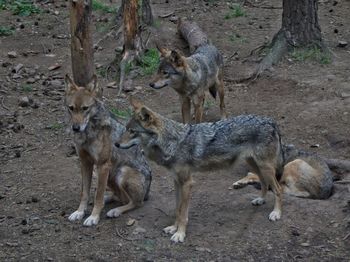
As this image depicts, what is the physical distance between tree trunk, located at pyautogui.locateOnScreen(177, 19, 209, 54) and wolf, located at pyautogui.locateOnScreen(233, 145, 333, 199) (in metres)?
4.97

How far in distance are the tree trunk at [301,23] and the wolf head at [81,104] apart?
22.7ft

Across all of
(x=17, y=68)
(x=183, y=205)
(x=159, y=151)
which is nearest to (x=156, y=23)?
(x=17, y=68)

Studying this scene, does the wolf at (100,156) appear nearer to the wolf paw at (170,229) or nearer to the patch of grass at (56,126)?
the wolf paw at (170,229)

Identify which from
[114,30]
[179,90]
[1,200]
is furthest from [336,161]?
[114,30]

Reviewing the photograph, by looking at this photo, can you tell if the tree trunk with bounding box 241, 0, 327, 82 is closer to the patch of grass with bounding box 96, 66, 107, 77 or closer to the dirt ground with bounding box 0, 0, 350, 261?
the dirt ground with bounding box 0, 0, 350, 261

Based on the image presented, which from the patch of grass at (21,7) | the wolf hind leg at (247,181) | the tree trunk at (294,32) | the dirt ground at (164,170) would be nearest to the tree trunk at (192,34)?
the dirt ground at (164,170)

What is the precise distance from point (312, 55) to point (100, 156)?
285 inches

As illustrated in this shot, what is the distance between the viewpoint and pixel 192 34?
46.6 feet

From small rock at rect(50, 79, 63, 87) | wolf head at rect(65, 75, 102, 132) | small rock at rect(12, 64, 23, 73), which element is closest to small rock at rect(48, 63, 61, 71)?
small rock at rect(12, 64, 23, 73)

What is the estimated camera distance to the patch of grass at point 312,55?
13.6 meters

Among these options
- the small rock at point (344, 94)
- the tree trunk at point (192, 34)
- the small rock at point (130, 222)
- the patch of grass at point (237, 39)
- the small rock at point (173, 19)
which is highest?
the tree trunk at point (192, 34)

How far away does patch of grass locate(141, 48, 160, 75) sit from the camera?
13.6 m

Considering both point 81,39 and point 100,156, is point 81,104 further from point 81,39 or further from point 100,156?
point 81,39

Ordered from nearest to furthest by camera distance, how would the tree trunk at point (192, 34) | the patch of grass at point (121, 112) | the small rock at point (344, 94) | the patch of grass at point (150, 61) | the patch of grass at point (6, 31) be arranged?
1. the patch of grass at point (121, 112)
2. the small rock at point (344, 94)
3. the patch of grass at point (150, 61)
4. the tree trunk at point (192, 34)
5. the patch of grass at point (6, 31)
